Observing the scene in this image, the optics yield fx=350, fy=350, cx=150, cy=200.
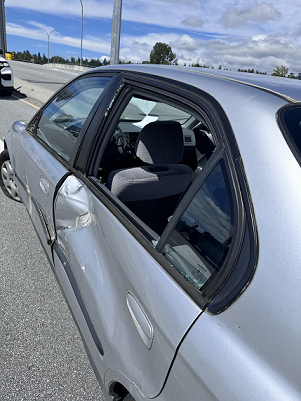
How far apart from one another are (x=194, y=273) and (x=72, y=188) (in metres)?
1.07

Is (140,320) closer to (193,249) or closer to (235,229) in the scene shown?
(193,249)

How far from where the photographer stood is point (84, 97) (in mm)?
2428

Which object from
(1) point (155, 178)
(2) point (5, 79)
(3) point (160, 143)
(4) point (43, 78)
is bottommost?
(4) point (43, 78)

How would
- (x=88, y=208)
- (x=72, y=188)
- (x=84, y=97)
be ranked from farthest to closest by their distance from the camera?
(x=84, y=97) → (x=72, y=188) → (x=88, y=208)

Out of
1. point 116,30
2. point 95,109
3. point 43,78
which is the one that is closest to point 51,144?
point 95,109

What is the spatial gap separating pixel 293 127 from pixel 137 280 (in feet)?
2.43

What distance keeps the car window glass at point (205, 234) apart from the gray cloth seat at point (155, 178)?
0.68 m

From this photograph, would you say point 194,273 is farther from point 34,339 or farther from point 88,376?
point 34,339

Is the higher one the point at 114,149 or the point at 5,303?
the point at 114,149

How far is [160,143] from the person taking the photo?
1881mm

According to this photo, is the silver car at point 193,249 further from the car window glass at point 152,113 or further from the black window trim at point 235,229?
the car window glass at point 152,113

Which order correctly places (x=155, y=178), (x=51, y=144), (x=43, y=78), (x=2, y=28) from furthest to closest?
1. (x=2, y=28)
2. (x=43, y=78)
3. (x=51, y=144)
4. (x=155, y=178)

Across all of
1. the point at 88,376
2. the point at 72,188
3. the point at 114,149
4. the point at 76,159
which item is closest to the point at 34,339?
the point at 88,376

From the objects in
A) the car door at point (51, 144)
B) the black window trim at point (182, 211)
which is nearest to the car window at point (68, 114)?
the car door at point (51, 144)
